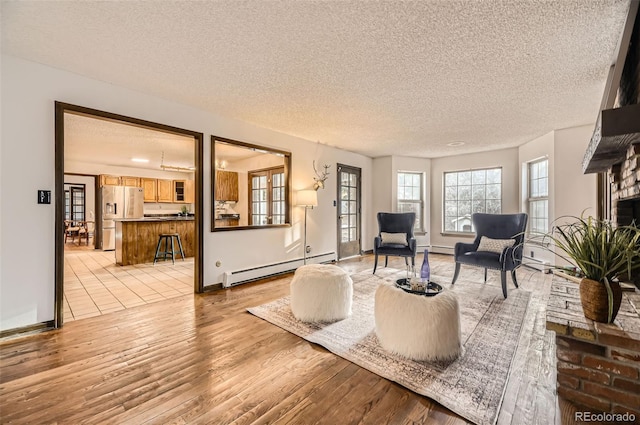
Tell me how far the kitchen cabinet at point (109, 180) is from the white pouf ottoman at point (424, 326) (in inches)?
334

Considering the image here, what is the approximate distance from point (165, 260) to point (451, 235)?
6.35 meters

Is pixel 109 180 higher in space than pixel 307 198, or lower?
higher

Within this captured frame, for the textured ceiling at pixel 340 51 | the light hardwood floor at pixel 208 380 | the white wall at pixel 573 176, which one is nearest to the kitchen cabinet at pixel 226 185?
the textured ceiling at pixel 340 51

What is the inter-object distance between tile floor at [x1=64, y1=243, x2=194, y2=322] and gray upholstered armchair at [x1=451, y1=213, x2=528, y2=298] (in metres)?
3.72

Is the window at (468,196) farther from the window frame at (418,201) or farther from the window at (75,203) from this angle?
the window at (75,203)

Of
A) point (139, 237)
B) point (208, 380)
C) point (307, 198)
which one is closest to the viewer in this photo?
point (208, 380)

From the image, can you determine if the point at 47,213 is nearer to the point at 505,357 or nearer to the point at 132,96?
the point at 132,96

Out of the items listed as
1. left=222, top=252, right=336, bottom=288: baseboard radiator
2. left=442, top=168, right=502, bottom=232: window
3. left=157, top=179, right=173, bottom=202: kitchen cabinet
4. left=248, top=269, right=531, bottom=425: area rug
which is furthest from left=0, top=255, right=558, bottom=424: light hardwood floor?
left=157, top=179, right=173, bottom=202: kitchen cabinet

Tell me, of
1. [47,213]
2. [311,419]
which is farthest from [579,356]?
[47,213]

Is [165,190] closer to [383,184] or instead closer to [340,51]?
[383,184]

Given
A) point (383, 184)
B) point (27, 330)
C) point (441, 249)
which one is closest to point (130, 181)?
point (27, 330)

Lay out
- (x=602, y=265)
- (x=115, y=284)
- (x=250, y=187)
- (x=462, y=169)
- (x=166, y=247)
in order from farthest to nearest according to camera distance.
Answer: (x=250, y=187), (x=462, y=169), (x=166, y=247), (x=115, y=284), (x=602, y=265)

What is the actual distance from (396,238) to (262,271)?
2282mm
